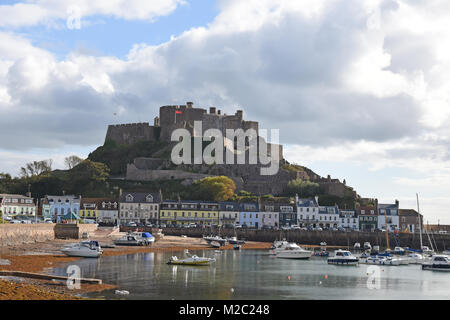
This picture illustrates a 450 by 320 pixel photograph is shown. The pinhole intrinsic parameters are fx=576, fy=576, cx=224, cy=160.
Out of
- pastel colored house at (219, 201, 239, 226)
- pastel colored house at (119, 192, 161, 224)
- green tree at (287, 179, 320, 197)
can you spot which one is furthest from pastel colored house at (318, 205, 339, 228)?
pastel colored house at (119, 192, 161, 224)

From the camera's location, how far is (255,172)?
93.4 metres

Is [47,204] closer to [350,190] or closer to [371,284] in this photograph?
[350,190]

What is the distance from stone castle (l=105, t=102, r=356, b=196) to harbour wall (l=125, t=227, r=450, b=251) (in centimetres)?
2048

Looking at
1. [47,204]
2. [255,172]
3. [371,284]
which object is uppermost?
[255,172]

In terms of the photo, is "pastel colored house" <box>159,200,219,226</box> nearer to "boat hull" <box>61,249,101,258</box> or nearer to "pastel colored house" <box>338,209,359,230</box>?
"pastel colored house" <box>338,209,359,230</box>

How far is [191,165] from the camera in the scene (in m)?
94.3

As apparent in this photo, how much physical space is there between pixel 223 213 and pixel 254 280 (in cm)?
4326

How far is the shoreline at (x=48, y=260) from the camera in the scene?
64.8ft

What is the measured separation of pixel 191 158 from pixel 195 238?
109ft

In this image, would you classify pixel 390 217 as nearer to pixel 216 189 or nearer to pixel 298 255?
pixel 216 189

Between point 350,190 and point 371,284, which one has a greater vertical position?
point 350,190

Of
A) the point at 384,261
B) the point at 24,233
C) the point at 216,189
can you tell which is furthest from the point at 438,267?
the point at 216,189
